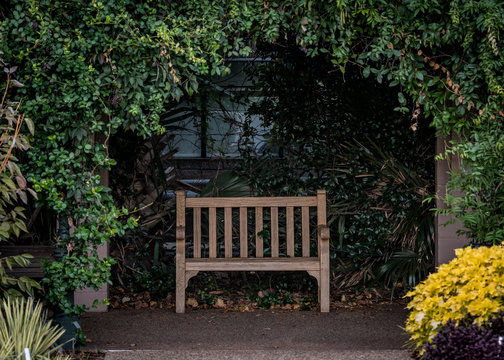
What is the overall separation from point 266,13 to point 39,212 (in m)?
2.68

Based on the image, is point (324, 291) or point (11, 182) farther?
point (324, 291)

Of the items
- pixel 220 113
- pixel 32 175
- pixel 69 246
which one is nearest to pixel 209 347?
pixel 69 246

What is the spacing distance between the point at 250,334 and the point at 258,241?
1.21 meters

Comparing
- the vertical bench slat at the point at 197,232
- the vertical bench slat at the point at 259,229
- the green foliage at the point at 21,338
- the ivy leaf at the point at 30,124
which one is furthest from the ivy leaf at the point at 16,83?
the vertical bench slat at the point at 259,229

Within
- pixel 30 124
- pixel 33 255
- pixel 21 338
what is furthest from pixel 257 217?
pixel 21 338

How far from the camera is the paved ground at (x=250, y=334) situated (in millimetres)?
4582

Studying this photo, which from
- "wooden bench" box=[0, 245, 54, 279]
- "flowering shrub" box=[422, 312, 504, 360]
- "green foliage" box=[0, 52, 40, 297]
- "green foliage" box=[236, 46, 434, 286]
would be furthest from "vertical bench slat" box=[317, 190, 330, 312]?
"green foliage" box=[0, 52, 40, 297]

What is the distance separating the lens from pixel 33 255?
195 inches

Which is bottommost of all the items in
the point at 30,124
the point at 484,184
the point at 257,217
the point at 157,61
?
the point at 257,217

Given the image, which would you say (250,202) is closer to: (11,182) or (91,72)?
(91,72)

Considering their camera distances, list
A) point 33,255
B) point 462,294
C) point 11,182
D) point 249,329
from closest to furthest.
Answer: point 462,294 → point 11,182 → point 33,255 → point 249,329

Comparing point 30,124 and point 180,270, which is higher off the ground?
point 30,124

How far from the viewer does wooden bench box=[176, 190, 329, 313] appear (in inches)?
228

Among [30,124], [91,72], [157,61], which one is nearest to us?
[30,124]
